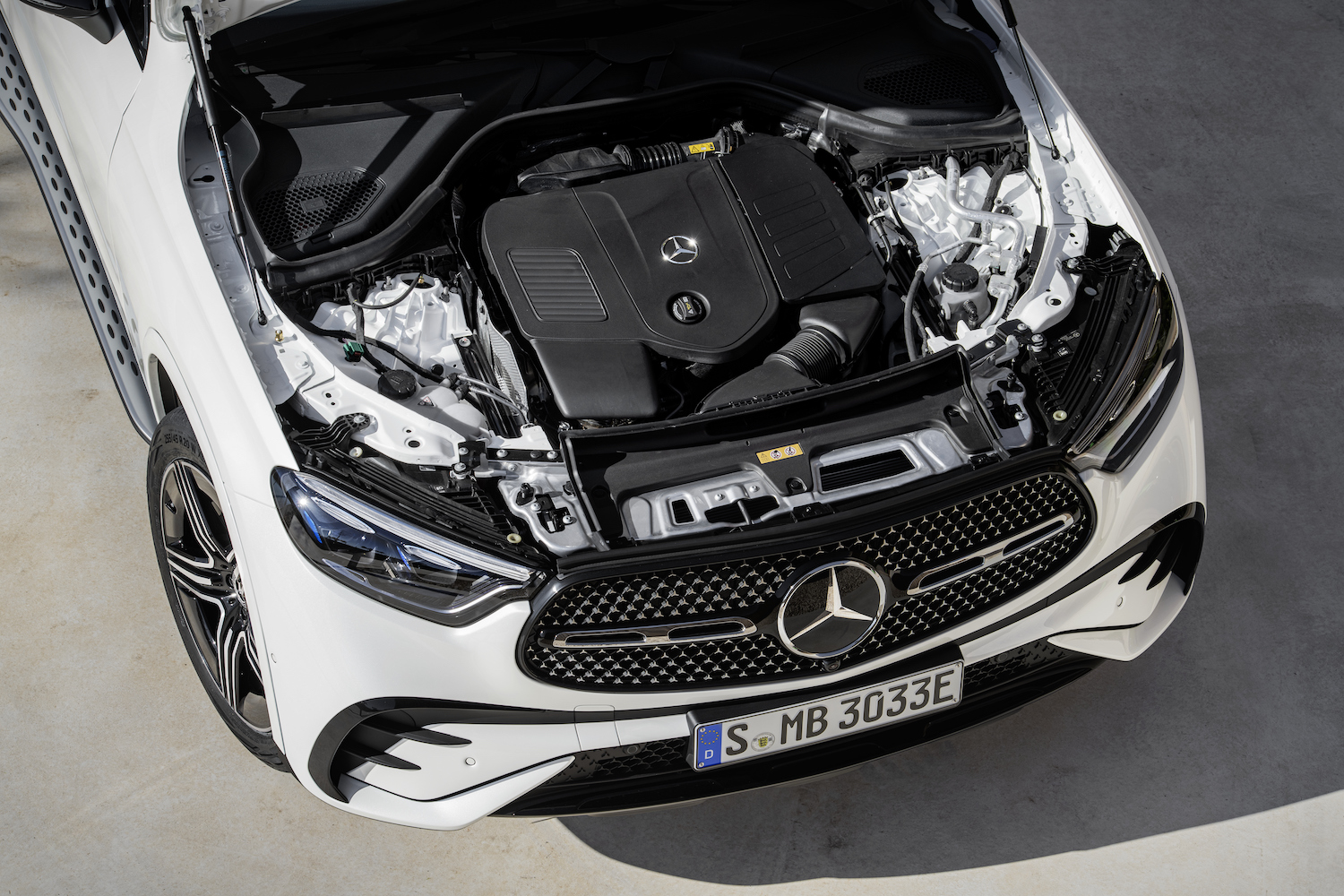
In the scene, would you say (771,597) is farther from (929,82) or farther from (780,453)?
(929,82)

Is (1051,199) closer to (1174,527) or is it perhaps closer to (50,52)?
(1174,527)

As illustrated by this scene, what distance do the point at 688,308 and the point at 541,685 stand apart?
816 mm

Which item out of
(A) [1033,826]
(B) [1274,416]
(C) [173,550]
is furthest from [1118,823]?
(C) [173,550]

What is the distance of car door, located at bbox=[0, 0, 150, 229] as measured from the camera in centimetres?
251

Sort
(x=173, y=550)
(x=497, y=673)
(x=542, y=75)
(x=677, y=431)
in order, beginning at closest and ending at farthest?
(x=497, y=673)
(x=677, y=431)
(x=173, y=550)
(x=542, y=75)

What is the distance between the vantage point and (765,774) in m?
2.12

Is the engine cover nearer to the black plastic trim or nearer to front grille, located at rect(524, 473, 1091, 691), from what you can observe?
front grille, located at rect(524, 473, 1091, 691)

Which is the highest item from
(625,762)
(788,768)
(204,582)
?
(204,582)

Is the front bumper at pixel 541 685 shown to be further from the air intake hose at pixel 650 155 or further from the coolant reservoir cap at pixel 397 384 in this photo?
the air intake hose at pixel 650 155

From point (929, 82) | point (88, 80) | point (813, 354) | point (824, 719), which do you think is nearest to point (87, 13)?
point (88, 80)

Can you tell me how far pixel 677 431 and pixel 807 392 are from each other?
243mm

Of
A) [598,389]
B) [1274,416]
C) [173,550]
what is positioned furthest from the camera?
[1274,416]

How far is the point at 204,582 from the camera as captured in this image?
2412 mm

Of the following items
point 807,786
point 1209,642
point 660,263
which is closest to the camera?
point 660,263
